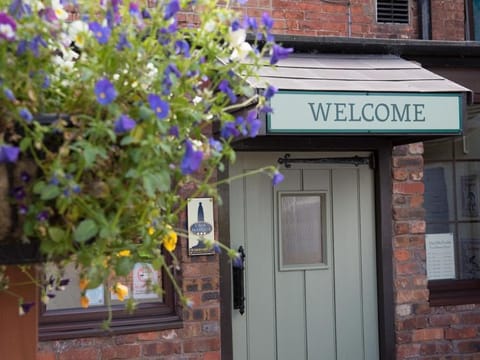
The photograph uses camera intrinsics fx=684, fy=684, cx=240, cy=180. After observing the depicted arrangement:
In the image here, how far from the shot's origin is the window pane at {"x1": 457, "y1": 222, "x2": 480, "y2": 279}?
503cm

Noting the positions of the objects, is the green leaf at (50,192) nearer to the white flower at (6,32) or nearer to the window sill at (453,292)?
the white flower at (6,32)

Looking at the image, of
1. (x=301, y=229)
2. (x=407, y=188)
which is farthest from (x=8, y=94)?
(x=407, y=188)

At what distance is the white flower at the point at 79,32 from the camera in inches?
55.1

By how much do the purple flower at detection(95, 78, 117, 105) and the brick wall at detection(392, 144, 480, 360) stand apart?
354 centimetres

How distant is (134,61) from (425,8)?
3.87 meters

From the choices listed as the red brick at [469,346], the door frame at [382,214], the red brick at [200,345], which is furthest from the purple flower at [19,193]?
the red brick at [469,346]

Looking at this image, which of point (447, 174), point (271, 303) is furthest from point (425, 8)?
point (271, 303)

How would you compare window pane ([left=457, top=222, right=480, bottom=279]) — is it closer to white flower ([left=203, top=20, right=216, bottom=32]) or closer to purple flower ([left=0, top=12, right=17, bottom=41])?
white flower ([left=203, top=20, right=216, bottom=32])

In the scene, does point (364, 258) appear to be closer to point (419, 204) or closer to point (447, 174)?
point (419, 204)

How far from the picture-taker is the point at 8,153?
121 cm

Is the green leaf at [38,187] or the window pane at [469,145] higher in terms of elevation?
the window pane at [469,145]

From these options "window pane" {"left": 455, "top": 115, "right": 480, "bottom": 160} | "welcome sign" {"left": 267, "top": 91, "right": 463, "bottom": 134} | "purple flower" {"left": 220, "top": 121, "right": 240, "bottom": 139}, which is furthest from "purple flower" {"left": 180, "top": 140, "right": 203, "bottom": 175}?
"window pane" {"left": 455, "top": 115, "right": 480, "bottom": 160}

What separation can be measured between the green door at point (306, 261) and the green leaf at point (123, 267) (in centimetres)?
292

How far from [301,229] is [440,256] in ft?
3.70
